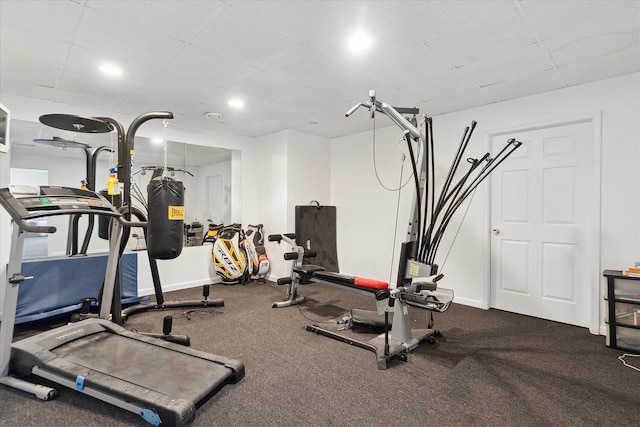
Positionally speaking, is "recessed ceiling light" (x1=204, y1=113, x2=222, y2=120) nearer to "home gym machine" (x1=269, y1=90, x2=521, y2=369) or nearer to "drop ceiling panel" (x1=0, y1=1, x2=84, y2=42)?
"drop ceiling panel" (x1=0, y1=1, x2=84, y2=42)

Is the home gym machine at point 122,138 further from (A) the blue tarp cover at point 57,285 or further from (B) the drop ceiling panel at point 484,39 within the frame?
(B) the drop ceiling panel at point 484,39

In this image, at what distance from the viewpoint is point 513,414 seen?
5.90ft

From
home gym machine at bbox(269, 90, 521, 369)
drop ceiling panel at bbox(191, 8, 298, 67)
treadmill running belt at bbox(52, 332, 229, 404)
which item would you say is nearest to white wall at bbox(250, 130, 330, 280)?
home gym machine at bbox(269, 90, 521, 369)

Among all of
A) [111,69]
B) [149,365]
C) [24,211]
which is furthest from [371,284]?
[111,69]

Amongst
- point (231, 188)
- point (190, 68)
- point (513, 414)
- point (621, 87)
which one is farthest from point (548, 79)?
point (231, 188)

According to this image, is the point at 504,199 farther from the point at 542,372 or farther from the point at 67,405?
the point at 67,405

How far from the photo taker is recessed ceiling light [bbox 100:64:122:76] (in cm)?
276

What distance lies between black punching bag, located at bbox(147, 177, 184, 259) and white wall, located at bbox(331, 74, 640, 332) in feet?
10.0

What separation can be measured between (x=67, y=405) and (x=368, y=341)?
2.14m

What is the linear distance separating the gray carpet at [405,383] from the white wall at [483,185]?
34.0 inches

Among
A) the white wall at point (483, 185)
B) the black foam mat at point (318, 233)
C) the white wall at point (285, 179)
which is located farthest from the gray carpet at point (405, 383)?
the white wall at point (285, 179)

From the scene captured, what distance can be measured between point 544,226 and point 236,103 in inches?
151

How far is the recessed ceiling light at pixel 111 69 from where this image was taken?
2762 mm

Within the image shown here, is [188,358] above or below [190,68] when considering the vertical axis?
below
